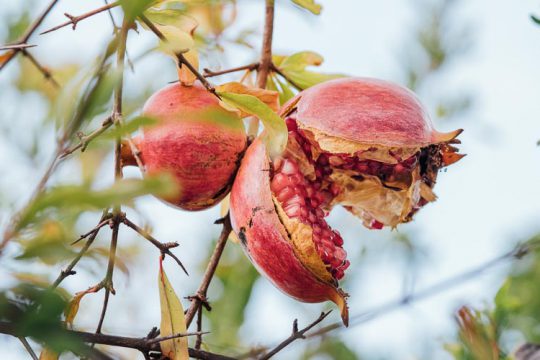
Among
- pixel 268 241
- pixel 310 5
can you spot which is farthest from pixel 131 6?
pixel 310 5

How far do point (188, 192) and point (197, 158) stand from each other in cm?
7

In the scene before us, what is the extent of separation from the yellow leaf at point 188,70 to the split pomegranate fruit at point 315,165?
0.16 metres

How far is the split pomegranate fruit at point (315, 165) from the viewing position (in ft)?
3.68

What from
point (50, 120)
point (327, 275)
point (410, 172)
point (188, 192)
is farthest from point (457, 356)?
point (50, 120)

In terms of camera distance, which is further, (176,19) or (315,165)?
(315,165)

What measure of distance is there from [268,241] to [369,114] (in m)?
0.25

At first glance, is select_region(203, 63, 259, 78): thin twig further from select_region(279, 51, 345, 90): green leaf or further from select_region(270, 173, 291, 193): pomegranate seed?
select_region(270, 173, 291, 193): pomegranate seed

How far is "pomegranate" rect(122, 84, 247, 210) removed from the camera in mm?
1245

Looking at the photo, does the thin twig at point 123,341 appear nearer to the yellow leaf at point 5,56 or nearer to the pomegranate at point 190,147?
the pomegranate at point 190,147

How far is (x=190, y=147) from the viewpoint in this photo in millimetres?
1247

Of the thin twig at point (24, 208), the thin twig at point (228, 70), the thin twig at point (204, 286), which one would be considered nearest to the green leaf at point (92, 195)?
the thin twig at point (24, 208)

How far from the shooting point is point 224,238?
1.30m

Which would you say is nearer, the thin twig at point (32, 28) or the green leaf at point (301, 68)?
the thin twig at point (32, 28)

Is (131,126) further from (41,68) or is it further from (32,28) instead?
(41,68)
